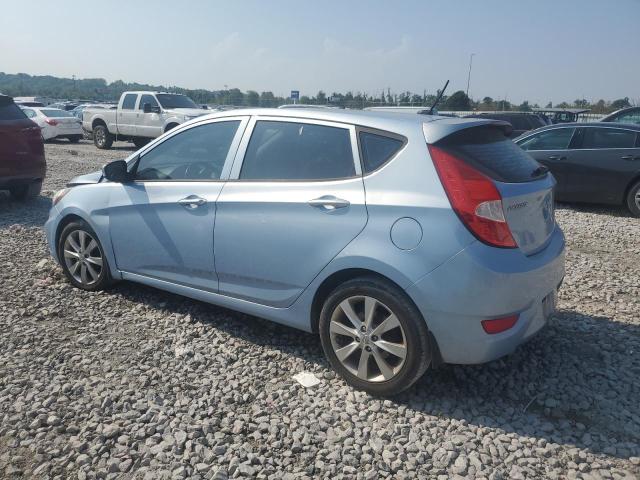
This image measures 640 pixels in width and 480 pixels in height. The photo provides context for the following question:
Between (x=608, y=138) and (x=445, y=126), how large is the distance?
7361 millimetres

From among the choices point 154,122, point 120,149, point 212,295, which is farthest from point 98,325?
point 120,149

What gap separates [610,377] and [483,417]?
1084 millimetres

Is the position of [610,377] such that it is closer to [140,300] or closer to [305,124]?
[305,124]

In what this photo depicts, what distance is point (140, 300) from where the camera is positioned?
475 centimetres

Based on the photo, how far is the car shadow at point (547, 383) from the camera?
2998 millimetres

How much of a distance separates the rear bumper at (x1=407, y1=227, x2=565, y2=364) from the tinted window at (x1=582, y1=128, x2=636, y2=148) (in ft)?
23.6

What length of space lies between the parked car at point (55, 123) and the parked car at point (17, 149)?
1431 centimetres

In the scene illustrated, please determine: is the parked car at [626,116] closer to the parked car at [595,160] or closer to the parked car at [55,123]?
the parked car at [595,160]

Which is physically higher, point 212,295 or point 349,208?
point 349,208

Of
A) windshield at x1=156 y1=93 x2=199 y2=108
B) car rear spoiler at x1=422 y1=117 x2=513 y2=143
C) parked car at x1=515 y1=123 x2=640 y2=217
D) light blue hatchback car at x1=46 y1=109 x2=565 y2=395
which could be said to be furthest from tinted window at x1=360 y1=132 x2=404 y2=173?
windshield at x1=156 y1=93 x2=199 y2=108

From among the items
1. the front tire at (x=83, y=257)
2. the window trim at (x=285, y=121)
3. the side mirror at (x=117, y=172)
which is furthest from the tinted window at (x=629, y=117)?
the front tire at (x=83, y=257)

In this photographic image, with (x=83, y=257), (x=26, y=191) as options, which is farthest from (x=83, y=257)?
(x=26, y=191)

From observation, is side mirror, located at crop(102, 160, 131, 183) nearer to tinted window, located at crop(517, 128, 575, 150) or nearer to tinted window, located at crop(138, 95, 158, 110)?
tinted window, located at crop(517, 128, 575, 150)

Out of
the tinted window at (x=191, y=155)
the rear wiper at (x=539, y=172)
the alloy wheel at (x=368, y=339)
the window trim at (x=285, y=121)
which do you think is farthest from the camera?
the tinted window at (x=191, y=155)
